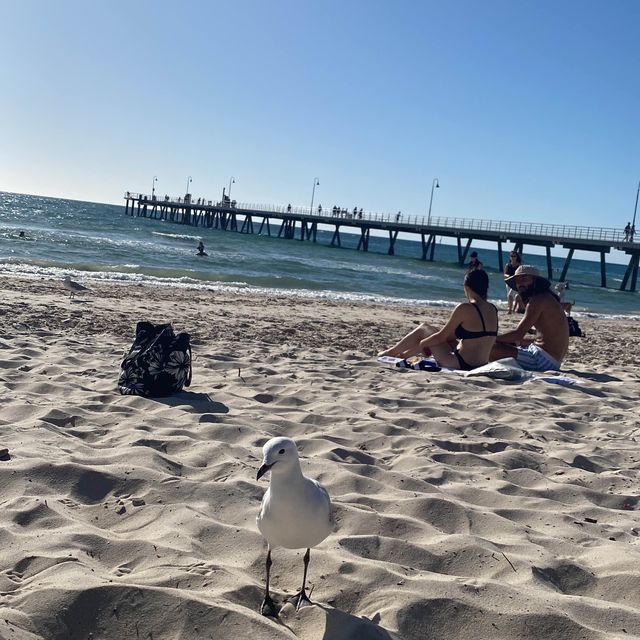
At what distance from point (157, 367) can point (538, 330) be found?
367 cm

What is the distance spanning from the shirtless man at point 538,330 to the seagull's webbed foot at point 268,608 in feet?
15.5

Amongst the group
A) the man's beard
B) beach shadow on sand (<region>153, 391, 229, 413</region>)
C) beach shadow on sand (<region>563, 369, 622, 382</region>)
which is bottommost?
beach shadow on sand (<region>153, 391, 229, 413</region>)

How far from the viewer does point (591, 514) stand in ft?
10.2

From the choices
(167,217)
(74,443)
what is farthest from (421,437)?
(167,217)

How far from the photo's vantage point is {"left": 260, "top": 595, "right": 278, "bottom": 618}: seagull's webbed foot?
2115 mm

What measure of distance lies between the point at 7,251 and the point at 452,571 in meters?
20.3

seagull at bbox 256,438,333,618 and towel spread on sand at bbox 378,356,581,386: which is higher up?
seagull at bbox 256,438,333,618

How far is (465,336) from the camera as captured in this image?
20.4ft

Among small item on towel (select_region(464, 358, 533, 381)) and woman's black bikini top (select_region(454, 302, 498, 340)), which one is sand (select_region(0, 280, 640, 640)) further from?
woman's black bikini top (select_region(454, 302, 498, 340))

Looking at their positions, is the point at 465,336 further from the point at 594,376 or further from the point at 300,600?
the point at 300,600

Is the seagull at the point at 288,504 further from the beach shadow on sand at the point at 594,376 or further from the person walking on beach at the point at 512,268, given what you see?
the person walking on beach at the point at 512,268

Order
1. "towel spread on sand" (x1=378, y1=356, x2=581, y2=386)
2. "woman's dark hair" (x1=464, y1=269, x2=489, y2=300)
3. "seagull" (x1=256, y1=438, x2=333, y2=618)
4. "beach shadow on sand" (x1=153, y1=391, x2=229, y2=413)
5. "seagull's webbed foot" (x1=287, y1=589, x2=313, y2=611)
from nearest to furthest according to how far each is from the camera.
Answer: "seagull" (x1=256, y1=438, x2=333, y2=618) < "seagull's webbed foot" (x1=287, y1=589, x2=313, y2=611) < "beach shadow on sand" (x1=153, y1=391, x2=229, y2=413) < "towel spread on sand" (x1=378, y1=356, x2=581, y2=386) < "woman's dark hair" (x1=464, y1=269, x2=489, y2=300)

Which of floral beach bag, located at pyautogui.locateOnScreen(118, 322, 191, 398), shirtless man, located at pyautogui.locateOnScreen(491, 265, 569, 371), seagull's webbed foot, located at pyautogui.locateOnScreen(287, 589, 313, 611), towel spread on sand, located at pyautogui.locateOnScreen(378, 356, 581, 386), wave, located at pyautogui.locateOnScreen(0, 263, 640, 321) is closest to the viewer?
seagull's webbed foot, located at pyautogui.locateOnScreen(287, 589, 313, 611)

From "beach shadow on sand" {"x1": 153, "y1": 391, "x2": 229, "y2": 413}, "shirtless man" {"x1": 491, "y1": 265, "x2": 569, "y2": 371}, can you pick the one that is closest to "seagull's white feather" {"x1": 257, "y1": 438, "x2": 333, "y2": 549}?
"beach shadow on sand" {"x1": 153, "y1": 391, "x2": 229, "y2": 413}
